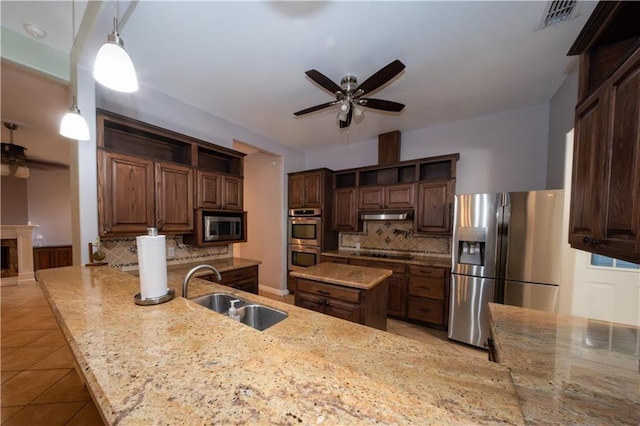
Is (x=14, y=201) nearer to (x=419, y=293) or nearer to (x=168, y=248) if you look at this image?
(x=168, y=248)

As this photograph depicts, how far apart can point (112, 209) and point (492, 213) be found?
12.7 ft

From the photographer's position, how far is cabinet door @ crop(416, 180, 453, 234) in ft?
10.2

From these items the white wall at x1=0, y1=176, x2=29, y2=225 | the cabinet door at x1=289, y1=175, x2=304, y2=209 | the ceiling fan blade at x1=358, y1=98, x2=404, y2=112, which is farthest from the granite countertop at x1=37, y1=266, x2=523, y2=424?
the white wall at x1=0, y1=176, x2=29, y2=225

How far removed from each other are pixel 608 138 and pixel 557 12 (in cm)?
124

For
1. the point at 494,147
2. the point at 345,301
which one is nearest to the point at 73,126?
the point at 345,301

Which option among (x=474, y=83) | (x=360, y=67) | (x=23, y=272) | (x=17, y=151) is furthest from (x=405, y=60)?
(x=23, y=272)

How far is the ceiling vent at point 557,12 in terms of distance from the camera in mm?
1480

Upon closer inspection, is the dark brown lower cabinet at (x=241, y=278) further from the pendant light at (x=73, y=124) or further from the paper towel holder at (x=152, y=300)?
the pendant light at (x=73, y=124)

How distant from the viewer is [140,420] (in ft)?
1.45

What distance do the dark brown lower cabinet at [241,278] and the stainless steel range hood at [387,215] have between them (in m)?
1.97

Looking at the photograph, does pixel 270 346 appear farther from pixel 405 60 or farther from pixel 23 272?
pixel 23 272

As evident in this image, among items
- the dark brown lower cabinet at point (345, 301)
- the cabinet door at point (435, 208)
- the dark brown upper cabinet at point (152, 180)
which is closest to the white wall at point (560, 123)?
the cabinet door at point (435, 208)

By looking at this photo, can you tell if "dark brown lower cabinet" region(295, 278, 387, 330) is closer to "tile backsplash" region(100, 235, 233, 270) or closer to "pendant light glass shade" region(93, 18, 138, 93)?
"tile backsplash" region(100, 235, 233, 270)

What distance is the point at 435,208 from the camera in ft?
10.6
